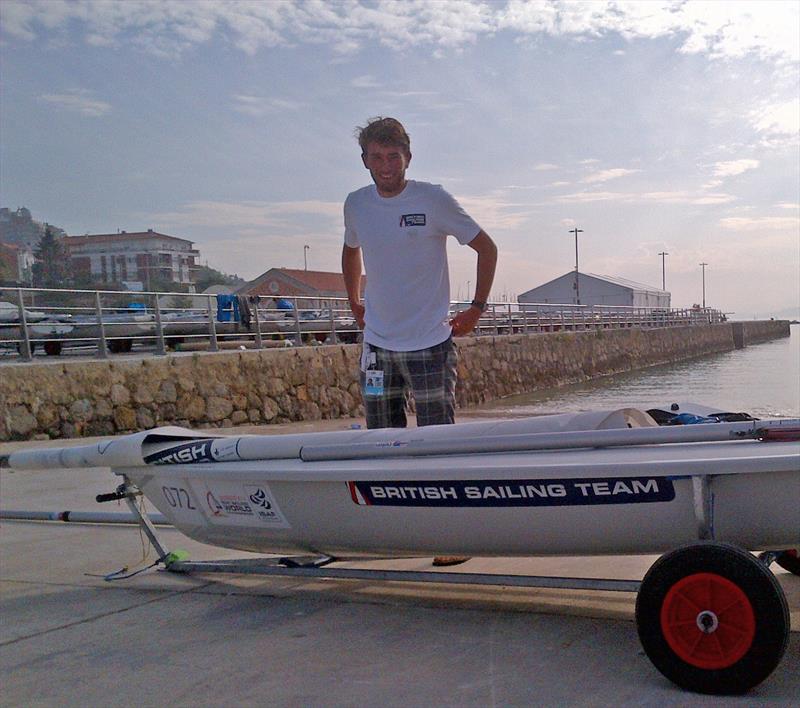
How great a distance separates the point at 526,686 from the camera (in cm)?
197

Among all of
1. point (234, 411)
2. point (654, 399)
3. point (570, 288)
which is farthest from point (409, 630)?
point (570, 288)

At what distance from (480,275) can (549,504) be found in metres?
1.28

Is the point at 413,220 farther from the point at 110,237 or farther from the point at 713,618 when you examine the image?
the point at 110,237

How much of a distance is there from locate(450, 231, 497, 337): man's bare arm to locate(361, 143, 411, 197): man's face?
359mm

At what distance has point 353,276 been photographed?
356cm

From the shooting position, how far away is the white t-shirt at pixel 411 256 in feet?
10.1

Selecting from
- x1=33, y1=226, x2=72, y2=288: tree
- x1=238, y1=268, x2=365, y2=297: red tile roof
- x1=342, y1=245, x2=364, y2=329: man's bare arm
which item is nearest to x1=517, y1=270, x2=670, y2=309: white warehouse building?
x1=238, y1=268, x2=365, y2=297: red tile roof

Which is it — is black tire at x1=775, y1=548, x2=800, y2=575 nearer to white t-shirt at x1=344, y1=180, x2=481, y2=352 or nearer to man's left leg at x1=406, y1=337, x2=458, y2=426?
man's left leg at x1=406, y1=337, x2=458, y2=426

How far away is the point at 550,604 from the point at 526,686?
67cm

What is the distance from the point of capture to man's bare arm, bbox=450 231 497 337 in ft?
10.4

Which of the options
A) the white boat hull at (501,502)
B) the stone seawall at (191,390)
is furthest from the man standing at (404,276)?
the stone seawall at (191,390)

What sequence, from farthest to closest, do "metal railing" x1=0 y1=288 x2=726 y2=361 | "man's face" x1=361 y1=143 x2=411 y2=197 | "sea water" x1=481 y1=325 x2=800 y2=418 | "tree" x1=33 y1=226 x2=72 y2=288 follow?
"tree" x1=33 y1=226 x2=72 y2=288 → "sea water" x1=481 y1=325 x2=800 y2=418 → "metal railing" x1=0 y1=288 x2=726 y2=361 → "man's face" x1=361 y1=143 x2=411 y2=197

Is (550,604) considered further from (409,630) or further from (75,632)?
(75,632)

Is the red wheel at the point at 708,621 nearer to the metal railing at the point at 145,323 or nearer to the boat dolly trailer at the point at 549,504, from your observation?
the boat dolly trailer at the point at 549,504
